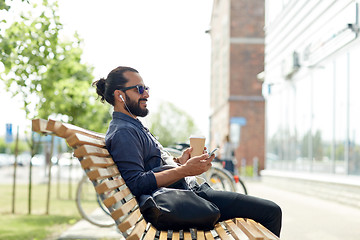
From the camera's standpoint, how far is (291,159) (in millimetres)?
21578

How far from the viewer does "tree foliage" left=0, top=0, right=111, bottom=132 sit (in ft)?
22.9

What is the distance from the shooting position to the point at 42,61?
7.86 m

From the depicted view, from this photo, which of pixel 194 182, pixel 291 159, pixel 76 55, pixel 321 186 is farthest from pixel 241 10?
pixel 194 182

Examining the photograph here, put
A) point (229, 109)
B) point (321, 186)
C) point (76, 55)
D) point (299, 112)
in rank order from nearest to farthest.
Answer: point (76, 55), point (321, 186), point (299, 112), point (229, 109)

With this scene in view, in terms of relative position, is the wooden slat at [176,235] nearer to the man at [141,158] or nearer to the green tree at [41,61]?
the man at [141,158]

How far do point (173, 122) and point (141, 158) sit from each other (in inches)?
2685

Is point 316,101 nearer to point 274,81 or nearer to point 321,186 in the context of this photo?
point 321,186

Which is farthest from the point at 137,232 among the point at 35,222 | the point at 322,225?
the point at 322,225

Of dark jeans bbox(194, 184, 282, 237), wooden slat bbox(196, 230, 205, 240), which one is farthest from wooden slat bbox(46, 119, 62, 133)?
dark jeans bbox(194, 184, 282, 237)

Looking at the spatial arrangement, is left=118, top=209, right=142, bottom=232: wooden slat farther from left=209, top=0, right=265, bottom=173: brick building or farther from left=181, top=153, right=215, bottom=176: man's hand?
left=209, top=0, right=265, bottom=173: brick building

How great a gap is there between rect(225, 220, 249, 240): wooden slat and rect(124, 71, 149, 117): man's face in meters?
0.89

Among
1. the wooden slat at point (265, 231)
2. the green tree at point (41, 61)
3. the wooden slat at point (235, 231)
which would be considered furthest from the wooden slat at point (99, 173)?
the green tree at point (41, 61)

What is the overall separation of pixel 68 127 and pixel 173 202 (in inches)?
29.2

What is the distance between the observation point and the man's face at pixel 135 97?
3492 mm
